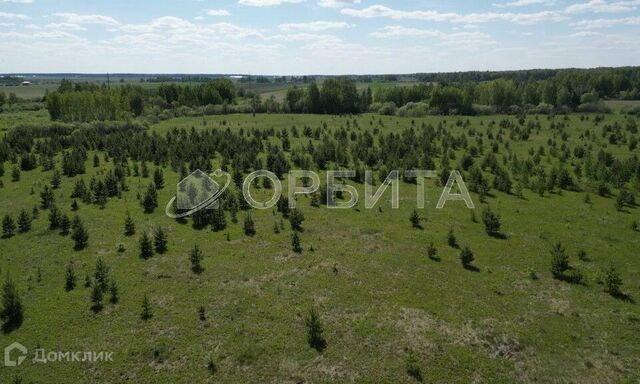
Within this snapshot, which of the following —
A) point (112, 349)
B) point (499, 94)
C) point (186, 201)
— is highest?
point (499, 94)

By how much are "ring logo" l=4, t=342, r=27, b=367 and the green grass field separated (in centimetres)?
28

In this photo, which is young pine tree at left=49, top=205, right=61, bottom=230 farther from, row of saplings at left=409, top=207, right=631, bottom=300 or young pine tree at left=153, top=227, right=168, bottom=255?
row of saplings at left=409, top=207, right=631, bottom=300

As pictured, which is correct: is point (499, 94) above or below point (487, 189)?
above

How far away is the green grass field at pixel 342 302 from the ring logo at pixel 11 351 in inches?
10.9

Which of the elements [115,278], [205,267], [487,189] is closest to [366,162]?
[487,189]

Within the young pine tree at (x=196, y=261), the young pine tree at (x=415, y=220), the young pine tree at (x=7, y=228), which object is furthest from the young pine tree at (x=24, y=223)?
the young pine tree at (x=415, y=220)

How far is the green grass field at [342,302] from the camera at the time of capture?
19.0 m

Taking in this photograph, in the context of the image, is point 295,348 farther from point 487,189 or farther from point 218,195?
point 487,189

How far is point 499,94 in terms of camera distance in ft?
400

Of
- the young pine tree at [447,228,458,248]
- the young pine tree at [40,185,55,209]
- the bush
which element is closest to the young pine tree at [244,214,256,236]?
the young pine tree at [447,228,458,248]

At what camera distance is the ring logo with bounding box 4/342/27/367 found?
19.0 m

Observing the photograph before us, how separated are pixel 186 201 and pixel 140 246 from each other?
9917mm

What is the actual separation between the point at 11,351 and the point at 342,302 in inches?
641

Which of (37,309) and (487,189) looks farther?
(487,189)
